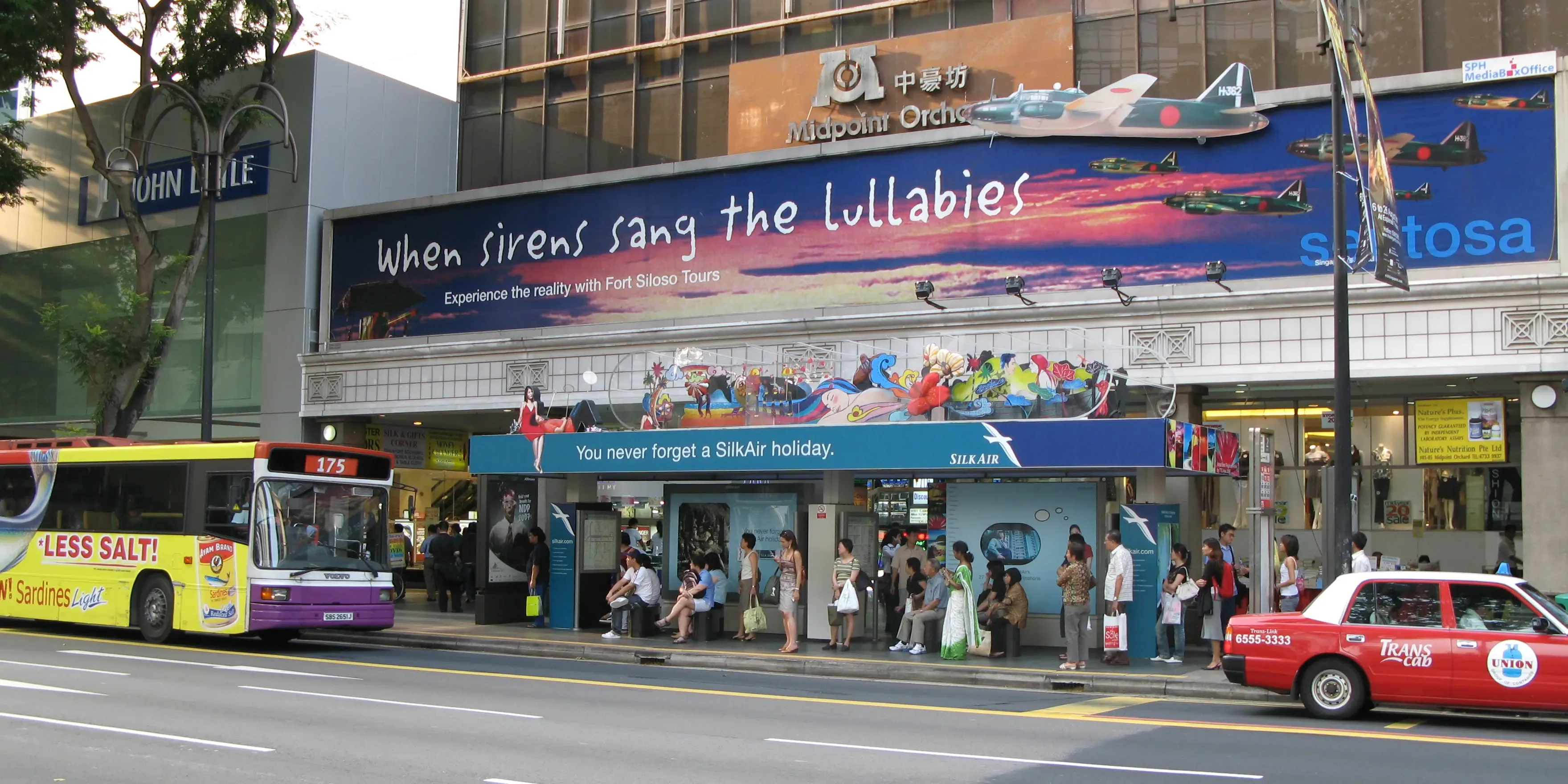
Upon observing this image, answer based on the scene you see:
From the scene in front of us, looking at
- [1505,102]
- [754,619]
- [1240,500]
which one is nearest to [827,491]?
[754,619]

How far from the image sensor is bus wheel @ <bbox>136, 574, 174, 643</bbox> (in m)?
20.4

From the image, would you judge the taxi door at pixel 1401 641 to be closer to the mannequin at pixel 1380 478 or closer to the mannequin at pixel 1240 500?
the mannequin at pixel 1240 500

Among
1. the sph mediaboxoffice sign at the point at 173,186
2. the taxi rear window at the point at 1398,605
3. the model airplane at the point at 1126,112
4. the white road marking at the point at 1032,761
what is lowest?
the white road marking at the point at 1032,761

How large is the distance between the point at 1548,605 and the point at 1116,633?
594cm

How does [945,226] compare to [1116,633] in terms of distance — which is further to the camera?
[945,226]

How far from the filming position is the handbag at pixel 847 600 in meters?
19.9

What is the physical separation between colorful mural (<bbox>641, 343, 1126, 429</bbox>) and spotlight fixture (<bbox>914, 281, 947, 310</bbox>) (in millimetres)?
868

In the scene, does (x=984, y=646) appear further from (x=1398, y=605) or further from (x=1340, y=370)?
(x=1398, y=605)

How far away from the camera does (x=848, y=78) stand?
84.7ft

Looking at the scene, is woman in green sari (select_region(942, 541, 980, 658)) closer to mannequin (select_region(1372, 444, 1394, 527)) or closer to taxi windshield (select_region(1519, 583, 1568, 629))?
mannequin (select_region(1372, 444, 1394, 527))

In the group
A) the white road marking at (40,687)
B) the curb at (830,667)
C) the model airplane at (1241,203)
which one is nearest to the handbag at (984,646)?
the curb at (830,667)

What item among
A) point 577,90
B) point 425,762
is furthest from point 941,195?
point 425,762

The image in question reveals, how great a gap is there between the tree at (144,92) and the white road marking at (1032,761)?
2036cm

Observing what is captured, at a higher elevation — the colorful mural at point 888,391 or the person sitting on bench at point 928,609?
the colorful mural at point 888,391
